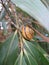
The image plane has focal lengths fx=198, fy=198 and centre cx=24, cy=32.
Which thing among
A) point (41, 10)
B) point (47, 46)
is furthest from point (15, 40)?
point (47, 46)

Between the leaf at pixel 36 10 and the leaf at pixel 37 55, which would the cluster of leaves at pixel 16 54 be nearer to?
the leaf at pixel 37 55

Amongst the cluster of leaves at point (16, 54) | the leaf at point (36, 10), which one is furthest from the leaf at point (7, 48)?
the leaf at point (36, 10)

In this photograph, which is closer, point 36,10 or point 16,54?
point 36,10

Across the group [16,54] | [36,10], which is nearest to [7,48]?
[16,54]

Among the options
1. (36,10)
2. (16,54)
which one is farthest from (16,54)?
(36,10)

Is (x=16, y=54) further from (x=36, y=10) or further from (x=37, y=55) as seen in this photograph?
(x=36, y=10)

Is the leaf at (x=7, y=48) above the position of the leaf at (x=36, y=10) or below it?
below

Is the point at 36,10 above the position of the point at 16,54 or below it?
above

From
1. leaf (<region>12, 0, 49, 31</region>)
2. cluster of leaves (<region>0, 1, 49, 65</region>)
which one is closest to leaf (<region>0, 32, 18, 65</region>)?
cluster of leaves (<region>0, 1, 49, 65</region>)

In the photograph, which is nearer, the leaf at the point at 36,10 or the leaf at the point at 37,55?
the leaf at the point at 36,10

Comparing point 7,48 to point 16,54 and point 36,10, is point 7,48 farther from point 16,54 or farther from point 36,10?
point 36,10
